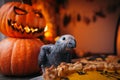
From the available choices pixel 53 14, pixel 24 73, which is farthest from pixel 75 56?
pixel 24 73

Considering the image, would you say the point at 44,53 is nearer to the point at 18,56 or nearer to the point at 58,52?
the point at 58,52

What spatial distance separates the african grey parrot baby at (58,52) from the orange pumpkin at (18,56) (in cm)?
31

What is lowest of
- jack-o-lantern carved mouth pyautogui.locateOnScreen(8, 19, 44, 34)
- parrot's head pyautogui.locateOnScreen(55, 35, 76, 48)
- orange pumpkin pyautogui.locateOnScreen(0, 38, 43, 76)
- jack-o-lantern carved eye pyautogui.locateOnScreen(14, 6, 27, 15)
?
orange pumpkin pyautogui.locateOnScreen(0, 38, 43, 76)

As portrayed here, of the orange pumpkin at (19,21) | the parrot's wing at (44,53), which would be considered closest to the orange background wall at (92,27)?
the orange pumpkin at (19,21)

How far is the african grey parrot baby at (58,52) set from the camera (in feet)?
4.54

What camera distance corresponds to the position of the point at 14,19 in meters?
1.83

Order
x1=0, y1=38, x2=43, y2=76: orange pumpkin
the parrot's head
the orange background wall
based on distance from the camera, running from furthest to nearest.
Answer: the orange background wall < x1=0, y1=38, x2=43, y2=76: orange pumpkin < the parrot's head

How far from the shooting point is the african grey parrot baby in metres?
1.38

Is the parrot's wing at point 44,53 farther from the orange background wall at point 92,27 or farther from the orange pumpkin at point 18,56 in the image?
the orange background wall at point 92,27

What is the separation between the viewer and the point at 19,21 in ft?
5.99

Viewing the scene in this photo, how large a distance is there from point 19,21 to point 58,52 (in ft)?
1.69

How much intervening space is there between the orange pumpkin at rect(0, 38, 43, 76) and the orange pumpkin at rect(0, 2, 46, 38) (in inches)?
2.5

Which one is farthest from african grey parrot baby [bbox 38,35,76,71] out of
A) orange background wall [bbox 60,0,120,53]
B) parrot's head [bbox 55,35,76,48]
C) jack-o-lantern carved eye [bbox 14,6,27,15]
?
orange background wall [bbox 60,0,120,53]

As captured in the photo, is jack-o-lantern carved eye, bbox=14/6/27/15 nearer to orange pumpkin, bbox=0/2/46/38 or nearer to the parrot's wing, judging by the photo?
orange pumpkin, bbox=0/2/46/38
